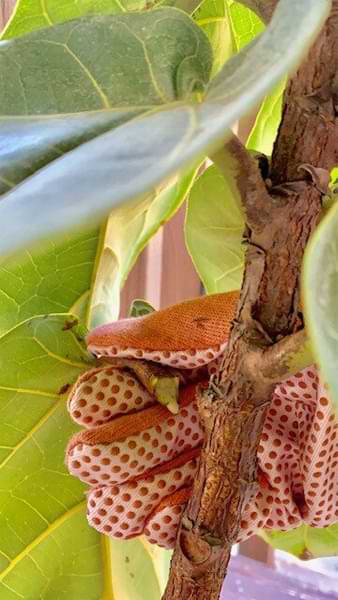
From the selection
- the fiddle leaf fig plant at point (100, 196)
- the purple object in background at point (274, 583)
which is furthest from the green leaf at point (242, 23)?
the purple object in background at point (274, 583)

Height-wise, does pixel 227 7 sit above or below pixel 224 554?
above

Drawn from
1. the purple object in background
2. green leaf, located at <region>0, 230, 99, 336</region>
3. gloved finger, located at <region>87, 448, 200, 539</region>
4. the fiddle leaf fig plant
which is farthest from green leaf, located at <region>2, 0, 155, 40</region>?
the purple object in background

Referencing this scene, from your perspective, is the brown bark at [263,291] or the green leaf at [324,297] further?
the brown bark at [263,291]

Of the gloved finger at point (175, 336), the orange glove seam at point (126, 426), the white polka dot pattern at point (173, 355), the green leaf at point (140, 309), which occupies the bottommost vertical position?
the orange glove seam at point (126, 426)

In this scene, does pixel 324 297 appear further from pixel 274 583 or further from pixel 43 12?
pixel 274 583

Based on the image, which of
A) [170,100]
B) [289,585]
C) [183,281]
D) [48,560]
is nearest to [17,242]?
[170,100]

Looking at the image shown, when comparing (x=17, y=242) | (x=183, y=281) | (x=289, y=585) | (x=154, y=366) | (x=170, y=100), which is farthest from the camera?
(x=183, y=281)

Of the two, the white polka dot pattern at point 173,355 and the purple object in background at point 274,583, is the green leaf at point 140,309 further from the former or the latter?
the purple object in background at point 274,583

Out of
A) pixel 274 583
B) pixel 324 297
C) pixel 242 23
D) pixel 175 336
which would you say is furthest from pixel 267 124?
pixel 274 583

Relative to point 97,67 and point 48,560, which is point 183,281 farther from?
point 97,67
